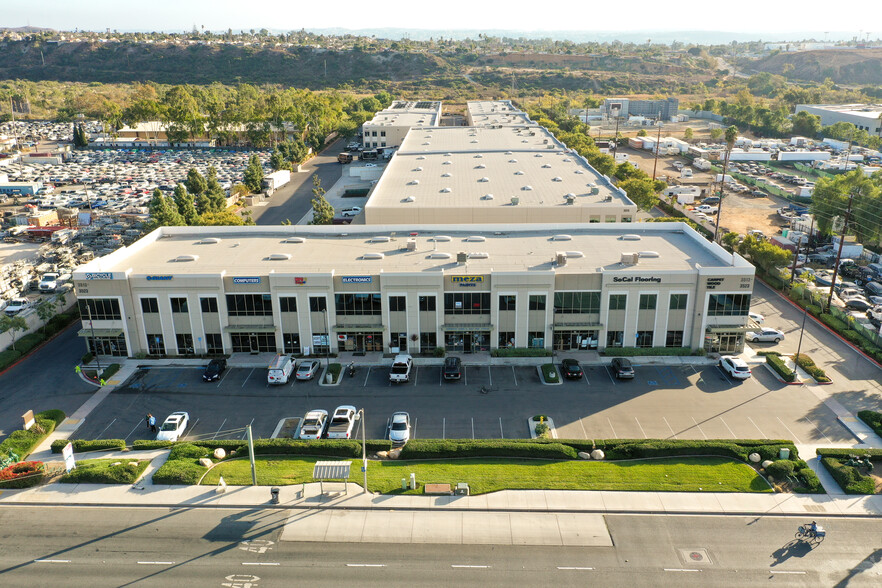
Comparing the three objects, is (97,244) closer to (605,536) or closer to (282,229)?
(282,229)

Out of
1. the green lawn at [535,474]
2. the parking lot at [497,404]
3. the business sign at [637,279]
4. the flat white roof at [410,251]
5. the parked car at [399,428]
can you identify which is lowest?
the parking lot at [497,404]

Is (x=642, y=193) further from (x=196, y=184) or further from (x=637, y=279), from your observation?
(x=196, y=184)

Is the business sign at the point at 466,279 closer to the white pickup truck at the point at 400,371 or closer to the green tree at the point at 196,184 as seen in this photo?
the white pickup truck at the point at 400,371

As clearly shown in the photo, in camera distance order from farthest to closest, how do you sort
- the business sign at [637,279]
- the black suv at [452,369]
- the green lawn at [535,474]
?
the business sign at [637,279] → the black suv at [452,369] → the green lawn at [535,474]

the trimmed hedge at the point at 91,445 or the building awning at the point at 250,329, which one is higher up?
the building awning at the point at 250,329

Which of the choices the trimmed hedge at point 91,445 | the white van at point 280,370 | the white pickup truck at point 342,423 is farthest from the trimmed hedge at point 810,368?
the trimmed hedge at point 91,445

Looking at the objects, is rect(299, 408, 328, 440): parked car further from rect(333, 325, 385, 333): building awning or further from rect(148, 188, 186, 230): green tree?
rect(148, 188, 186, 230): green tree

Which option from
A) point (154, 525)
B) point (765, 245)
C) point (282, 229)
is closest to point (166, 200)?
point (282, 229)

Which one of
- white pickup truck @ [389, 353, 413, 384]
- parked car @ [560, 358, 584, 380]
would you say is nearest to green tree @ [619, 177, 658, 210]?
parked car @ [560, 358, 584, 380]
